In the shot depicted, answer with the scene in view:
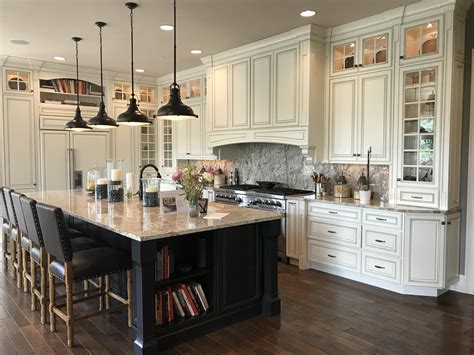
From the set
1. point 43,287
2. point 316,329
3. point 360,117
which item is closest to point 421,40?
point 360,117

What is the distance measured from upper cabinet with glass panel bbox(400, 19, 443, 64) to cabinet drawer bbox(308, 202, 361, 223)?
1.69 m

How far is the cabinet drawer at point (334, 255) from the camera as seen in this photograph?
14.1 ft

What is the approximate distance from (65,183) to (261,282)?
15.1 feet

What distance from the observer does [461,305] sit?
3.67 metres

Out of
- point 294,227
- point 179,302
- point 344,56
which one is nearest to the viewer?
point 179,302

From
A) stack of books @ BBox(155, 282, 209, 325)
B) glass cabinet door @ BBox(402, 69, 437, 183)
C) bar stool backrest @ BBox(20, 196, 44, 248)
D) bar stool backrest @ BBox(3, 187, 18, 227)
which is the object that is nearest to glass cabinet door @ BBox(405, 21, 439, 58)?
glass cabinet door @ BBox(402, 69, 437, 183)

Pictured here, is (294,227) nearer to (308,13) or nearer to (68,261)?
(308,13)

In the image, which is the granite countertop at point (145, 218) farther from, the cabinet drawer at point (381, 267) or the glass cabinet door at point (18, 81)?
the glass cabinet door at point (18, 81)

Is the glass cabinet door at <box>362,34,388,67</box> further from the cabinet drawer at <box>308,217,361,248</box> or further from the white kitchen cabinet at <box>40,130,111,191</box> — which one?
the white kitchen cabinet at <box>40,130,111,191</box>

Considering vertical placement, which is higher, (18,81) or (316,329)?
(18,81)

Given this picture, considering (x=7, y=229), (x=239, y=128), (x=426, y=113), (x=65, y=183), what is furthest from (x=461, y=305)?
(x=65, y=183)

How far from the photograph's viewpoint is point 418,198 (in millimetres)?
4039

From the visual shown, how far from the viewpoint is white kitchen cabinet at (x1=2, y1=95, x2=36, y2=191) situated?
6.10 meters

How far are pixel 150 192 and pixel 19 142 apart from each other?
368 cm
